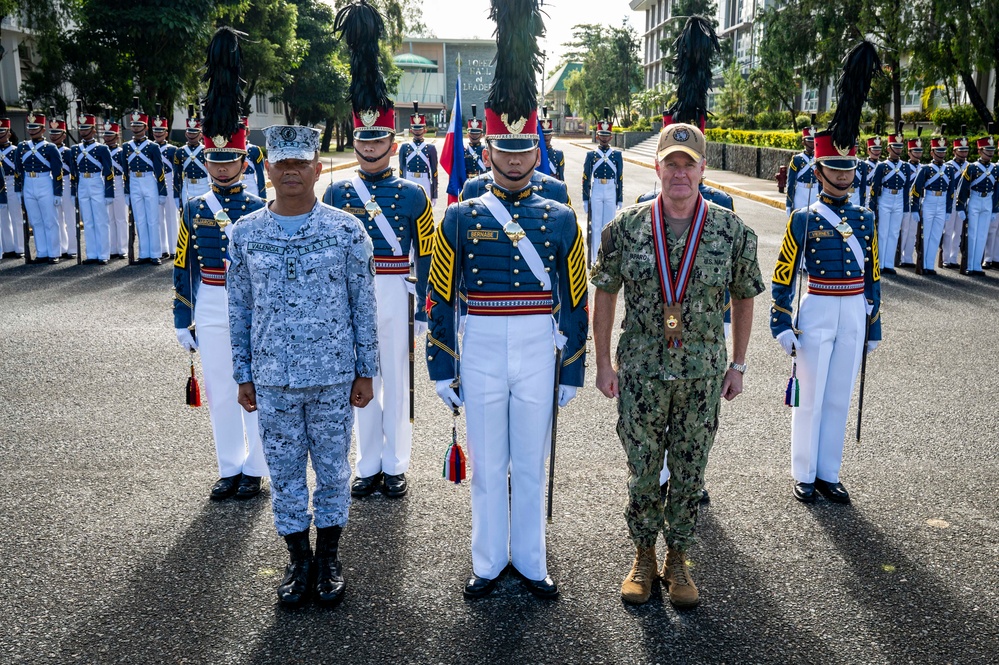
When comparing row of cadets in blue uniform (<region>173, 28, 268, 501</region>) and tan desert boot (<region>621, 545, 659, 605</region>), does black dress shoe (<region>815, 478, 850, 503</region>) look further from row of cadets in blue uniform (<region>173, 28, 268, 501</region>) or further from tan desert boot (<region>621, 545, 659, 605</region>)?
row of cadets in blue uniform (<region>173, 28, 268, 501</region>)

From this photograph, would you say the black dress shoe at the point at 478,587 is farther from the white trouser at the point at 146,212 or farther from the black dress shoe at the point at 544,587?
the white trouser at the point at 146,212

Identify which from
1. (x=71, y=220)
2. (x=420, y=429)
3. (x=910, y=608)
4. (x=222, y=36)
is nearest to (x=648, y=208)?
(x=910, y=608)

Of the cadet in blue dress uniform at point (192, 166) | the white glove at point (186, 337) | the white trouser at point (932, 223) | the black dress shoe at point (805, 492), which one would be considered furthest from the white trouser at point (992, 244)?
the white glove at point (186, 337)

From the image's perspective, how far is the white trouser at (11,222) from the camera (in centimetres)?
1459

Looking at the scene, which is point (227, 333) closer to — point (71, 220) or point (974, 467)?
point (974, 467)

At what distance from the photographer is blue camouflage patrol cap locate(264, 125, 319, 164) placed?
12.8ft

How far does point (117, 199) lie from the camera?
1495 cm

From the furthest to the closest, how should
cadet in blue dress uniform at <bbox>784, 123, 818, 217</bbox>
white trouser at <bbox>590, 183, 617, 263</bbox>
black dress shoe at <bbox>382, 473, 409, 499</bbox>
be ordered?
1. white trouser at <bbox>590, 183, 617, 263</bbox>
2. cadet in blue dress uniform at <bbox>784, 123, 818, 217</bbox>
3. black dress shoe at <bbox>382, 473, 409, 499</bbox>

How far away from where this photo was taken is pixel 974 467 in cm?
586

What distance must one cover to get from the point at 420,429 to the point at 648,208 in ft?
10.6

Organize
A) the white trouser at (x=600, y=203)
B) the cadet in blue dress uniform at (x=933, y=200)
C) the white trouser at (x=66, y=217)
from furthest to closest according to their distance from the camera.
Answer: the white trouser at (x=600, y=203) < the white trouser at (x=66, y=217) < the cadet in blue dress uniform at (x=933, y=200)

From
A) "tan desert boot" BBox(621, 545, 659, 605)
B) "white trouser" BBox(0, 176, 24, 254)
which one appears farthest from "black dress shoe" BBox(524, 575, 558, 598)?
"white trouser" BBox(0, 176, 24, 254)

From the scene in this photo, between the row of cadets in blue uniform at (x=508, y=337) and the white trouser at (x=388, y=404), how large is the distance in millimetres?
1269

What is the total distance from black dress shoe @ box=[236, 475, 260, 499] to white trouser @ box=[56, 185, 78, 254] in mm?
11113
